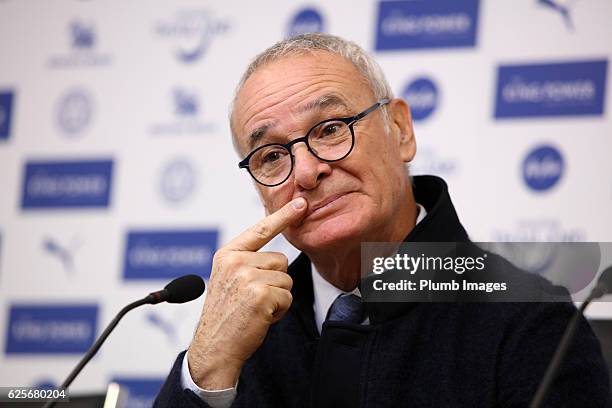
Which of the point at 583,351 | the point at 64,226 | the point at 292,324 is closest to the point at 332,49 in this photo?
the point at 292,324

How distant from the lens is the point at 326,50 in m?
2.03

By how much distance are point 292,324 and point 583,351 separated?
0.71 metres

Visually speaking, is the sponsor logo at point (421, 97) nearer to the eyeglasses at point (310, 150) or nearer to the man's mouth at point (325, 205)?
the eyeglasses at point (310, 150)

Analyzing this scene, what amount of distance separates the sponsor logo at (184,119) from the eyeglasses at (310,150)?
5.32 ft

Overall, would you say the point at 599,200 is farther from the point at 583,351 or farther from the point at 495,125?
the point at 583,351

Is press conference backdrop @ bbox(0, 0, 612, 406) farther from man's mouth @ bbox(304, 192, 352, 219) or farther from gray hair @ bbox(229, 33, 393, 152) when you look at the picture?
man's mouth @ bbox(304, 192, 352, 219)

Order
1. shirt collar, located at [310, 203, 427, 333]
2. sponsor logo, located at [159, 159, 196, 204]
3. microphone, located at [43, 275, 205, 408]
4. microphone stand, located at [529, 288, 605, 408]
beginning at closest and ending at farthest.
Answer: microphone stand, located at [529, 288, 605, 408]
microphone, located at [43, 275, 205, 408]
shirt collar, located at [310, 203, 427, 333]
sponsor logo, located at [159, 159, 196, 204]

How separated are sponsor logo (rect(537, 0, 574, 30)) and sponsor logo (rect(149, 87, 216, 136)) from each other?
1.44 metres

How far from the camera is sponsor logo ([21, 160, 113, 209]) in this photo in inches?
143

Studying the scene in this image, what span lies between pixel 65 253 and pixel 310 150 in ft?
6.95

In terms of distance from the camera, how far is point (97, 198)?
363 cm

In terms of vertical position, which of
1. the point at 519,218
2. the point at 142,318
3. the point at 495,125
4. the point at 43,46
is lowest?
the point at 142,318

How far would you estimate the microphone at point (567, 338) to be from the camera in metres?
1.15

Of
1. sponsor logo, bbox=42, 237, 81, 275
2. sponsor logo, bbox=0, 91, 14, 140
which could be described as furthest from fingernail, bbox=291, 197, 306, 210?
sponsor logo, bbox=0, 91, 14, 140
